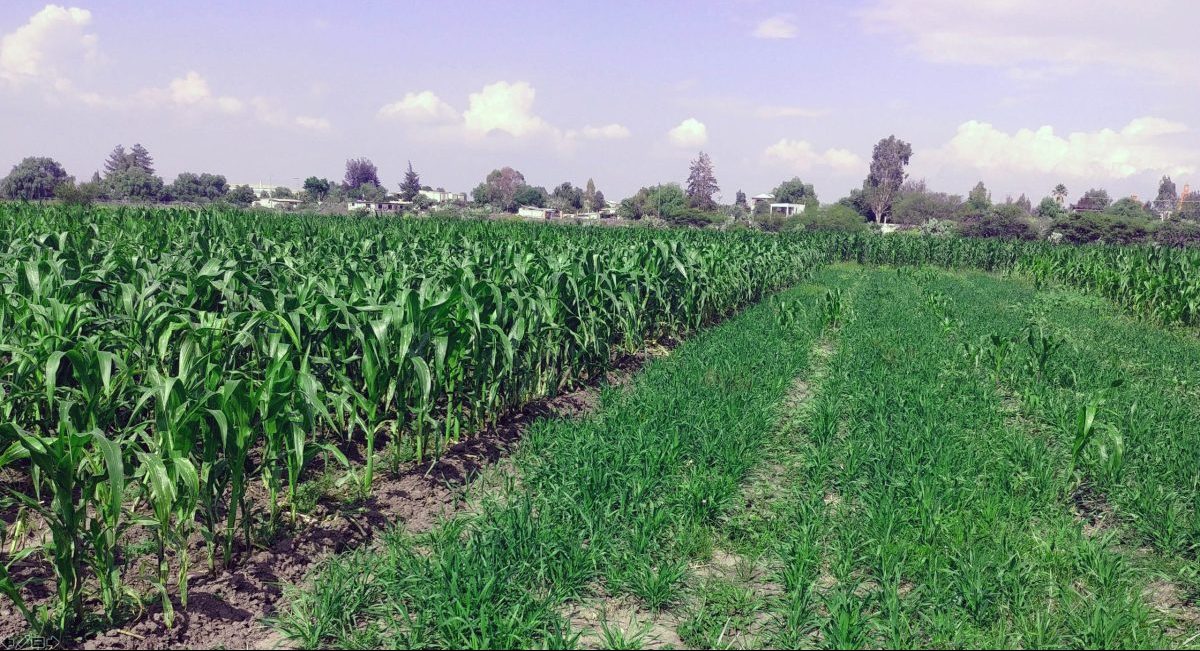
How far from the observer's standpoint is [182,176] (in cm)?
11438

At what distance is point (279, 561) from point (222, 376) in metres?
0.98

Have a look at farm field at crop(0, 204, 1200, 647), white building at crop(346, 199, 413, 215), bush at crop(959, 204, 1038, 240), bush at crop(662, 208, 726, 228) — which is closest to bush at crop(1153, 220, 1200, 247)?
bush at crop(959, 204, 1038, 240)

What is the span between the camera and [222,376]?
391cm

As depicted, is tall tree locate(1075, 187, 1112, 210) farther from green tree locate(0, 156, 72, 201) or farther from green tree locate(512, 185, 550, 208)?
green tree locate(0, 156, 72, 201)

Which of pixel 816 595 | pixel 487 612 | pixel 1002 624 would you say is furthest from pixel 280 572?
pixel 1002 624

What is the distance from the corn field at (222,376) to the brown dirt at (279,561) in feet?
0.40

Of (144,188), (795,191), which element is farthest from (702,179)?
(144,188)

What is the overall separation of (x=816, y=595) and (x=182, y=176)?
130m

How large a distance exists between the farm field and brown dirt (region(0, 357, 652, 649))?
0.02 metres

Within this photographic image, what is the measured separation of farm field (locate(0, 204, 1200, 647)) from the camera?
3.30 meters

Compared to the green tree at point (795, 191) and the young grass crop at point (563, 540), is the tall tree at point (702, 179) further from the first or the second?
the young grass crop at point (563, 540)

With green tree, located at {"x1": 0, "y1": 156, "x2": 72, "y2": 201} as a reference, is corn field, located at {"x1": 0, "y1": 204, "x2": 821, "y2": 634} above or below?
below

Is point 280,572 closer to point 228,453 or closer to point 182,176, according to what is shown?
point 228,453

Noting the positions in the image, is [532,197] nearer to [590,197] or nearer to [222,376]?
[590,197]
